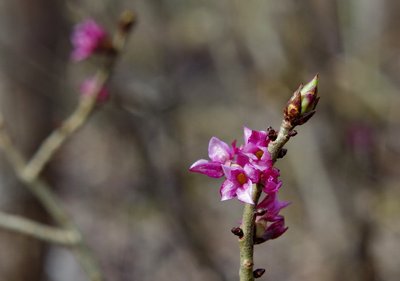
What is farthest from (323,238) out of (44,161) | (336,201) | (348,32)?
(44,161)

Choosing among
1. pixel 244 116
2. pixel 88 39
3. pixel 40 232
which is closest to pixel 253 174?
pixel 40 232

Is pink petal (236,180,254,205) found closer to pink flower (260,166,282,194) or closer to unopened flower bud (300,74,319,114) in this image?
pink flower (260,166,282,194)

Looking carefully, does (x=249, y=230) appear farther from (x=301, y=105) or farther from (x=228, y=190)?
(x=301, y=105)

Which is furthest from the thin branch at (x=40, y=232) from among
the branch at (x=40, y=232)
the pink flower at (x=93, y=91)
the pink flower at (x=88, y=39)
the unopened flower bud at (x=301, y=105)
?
the unopened flower bud at (x=301, y=105)

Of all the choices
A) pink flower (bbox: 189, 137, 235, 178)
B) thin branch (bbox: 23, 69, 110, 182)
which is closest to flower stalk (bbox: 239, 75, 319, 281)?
pink flower (bbox: 189, 137, 235, 178)

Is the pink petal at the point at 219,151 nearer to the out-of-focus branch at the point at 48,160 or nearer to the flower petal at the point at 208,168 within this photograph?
the flower petal at the point at 208,168

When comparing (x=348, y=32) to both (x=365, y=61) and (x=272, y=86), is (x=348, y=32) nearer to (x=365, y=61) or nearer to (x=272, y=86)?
(x=365, y=61)

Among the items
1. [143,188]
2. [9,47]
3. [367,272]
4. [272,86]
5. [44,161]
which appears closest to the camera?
[44,161]
